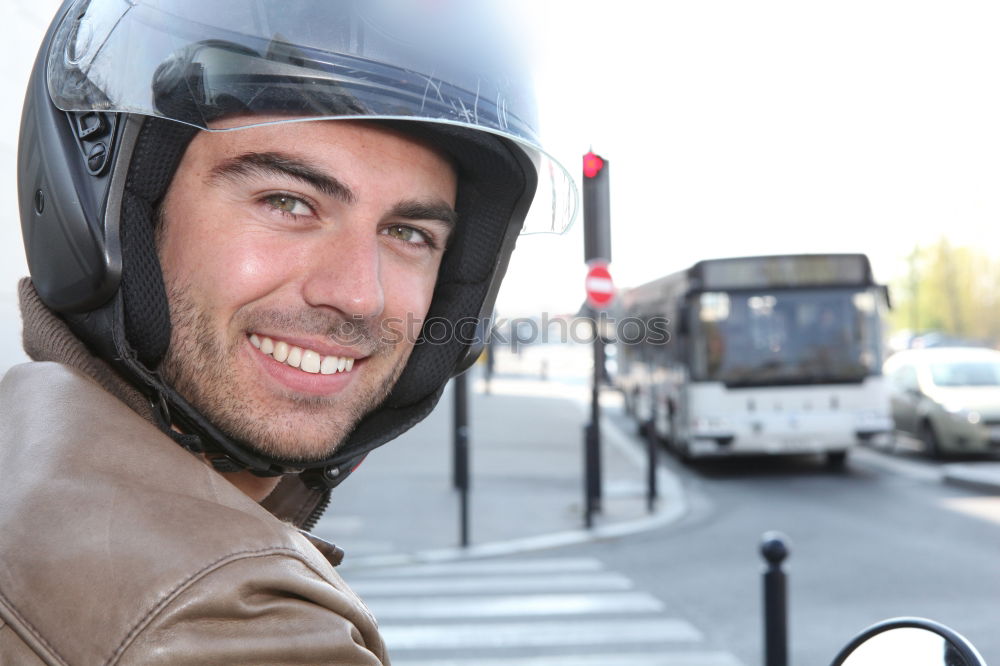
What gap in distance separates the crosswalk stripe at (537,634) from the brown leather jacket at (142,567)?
15.2 feet

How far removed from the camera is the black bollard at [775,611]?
4312mm

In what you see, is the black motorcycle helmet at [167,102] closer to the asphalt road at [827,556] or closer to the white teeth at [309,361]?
the white teeth at [309,361]

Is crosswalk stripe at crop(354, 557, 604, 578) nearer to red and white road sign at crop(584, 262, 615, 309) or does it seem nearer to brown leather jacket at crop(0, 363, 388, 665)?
red and white road sign at crop(584, 262, 615, 309)

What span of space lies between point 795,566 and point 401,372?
20.3 feet

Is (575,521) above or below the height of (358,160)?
below

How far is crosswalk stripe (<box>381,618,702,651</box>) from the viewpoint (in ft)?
17.6

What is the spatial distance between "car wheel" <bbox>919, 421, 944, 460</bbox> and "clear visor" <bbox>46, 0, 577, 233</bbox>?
13055 mm

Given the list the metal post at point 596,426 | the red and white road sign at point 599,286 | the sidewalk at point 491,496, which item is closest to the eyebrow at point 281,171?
the sidewalk at point 491,496

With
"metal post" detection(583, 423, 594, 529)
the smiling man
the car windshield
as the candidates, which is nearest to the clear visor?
the smiling man

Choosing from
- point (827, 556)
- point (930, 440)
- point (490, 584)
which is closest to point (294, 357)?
point (490, 584)

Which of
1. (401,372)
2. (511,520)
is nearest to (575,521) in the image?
(511,520)

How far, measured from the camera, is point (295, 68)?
1.35m

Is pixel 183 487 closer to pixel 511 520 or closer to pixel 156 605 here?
→ pixel 156 605

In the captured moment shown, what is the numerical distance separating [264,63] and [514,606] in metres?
5.32
